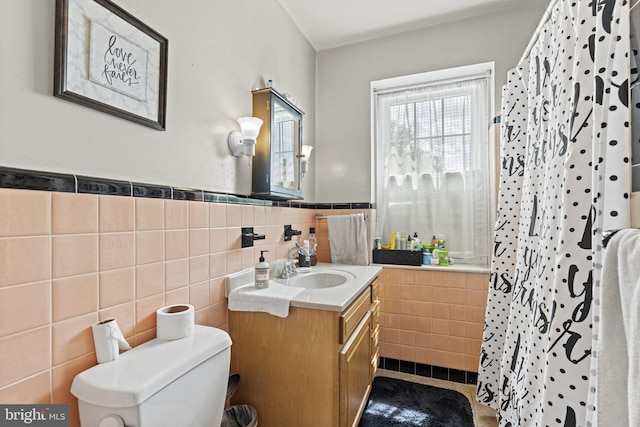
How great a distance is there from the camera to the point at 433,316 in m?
1.98

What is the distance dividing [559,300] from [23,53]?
1535 mm

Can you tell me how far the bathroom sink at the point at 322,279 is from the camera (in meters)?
1.73

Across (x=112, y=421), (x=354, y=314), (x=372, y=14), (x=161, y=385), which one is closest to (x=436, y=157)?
(x=372, y=14)

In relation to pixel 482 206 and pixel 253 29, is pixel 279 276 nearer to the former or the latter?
pixel 253 29

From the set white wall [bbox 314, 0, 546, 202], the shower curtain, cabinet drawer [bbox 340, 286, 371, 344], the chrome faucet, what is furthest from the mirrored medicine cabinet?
the shower curtain

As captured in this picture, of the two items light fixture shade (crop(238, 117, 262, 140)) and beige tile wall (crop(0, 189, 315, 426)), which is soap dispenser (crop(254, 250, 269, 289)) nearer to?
beige tile wall (crop(0, 189, 315, 426))

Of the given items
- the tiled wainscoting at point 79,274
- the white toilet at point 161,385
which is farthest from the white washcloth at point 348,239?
the white toilet at point 161,385

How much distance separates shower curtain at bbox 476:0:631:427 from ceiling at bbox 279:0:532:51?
38.3 inches

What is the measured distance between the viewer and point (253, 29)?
5.28 ft

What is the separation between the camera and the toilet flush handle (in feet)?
2.19

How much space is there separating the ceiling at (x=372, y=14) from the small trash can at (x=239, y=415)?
2.35 m

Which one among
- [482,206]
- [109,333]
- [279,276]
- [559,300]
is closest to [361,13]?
[482,206]

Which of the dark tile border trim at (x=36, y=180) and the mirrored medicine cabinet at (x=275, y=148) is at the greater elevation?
the mirrored medicine cabinet at (x=275, y=148)

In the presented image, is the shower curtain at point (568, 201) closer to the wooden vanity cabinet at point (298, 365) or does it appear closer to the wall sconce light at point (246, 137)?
the wooden vanity cabinet at point (298, 365)
